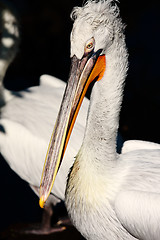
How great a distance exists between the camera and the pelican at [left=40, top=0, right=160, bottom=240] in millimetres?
1983

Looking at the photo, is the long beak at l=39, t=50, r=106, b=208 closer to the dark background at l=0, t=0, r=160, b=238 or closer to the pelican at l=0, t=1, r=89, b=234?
the pelican at l=0, t=1, r=89, b=234

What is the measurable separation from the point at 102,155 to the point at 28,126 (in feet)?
3.09

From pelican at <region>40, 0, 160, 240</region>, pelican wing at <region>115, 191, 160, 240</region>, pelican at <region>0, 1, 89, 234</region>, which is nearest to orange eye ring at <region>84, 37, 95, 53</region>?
pelican at <region>40, 0, 160, 240</region>

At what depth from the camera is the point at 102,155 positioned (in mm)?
2260

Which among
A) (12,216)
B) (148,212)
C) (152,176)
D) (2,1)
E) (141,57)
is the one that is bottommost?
(12,216)

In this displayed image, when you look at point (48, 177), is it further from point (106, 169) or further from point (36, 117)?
point (36, 117)

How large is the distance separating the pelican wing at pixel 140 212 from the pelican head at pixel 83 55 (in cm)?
42

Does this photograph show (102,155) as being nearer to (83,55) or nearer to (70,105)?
(70,105)

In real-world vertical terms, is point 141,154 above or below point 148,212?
above

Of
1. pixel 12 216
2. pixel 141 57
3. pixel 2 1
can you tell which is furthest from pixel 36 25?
pixel 12 216

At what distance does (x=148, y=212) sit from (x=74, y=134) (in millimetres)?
948

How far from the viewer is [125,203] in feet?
7.09

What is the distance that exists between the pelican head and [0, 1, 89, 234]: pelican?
782 millimetres

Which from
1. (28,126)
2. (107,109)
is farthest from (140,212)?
(28,126)
